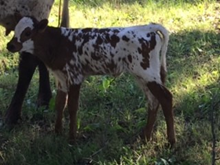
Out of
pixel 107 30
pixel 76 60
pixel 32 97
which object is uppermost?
pixel 107 30

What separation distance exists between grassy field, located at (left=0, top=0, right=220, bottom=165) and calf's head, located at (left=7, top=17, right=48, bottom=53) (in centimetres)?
86

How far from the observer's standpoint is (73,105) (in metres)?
4.36

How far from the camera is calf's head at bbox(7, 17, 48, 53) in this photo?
13.8 feet

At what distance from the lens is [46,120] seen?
508cm

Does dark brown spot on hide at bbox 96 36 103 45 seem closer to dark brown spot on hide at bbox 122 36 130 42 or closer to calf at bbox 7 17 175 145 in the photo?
calf at bbox 7 17 175 145

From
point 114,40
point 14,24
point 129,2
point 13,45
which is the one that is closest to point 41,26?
point 13,45

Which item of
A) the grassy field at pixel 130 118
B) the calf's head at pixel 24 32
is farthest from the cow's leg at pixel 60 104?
the calf's head at pixel 24 32

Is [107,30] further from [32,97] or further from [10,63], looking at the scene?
[10,63]

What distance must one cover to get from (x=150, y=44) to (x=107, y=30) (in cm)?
41

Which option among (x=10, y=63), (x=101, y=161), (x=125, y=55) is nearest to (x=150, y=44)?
(x=125, y=55)

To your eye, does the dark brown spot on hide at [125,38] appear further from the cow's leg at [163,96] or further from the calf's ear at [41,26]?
the calf's ear at [41,26]

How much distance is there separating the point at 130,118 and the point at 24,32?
4.54ft

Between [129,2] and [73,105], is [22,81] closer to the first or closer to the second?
[73,105]

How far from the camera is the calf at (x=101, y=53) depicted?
4.12m
